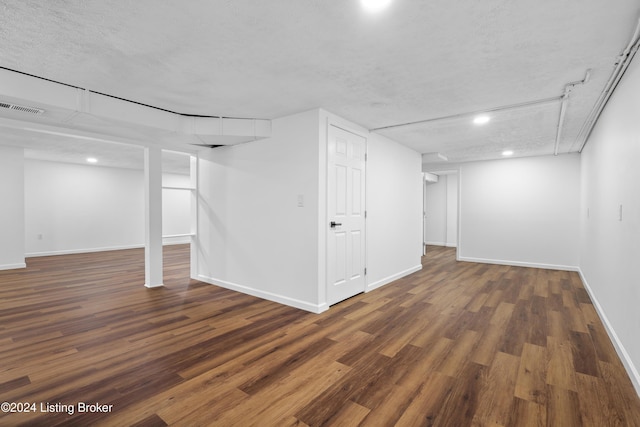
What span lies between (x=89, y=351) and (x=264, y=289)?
1.97m

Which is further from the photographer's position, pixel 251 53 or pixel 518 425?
pixel 251 53

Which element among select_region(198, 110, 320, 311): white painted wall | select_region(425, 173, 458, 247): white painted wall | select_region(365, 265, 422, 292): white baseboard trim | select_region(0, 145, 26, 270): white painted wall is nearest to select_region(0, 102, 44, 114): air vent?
select_region(198, 110, 320, 311): white painted wall

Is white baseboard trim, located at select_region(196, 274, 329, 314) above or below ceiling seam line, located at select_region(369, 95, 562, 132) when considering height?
below

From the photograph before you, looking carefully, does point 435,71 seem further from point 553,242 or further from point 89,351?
point 553,242

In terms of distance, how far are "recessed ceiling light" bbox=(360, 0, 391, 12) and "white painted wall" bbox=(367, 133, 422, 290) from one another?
9.00 feet

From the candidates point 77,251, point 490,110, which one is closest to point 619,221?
point 490,110

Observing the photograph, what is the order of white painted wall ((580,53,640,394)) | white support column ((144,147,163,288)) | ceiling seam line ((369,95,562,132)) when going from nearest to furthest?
1. white painted wall ((580,53,640,394))
2. ceiling seam line ((369,95,562,132))
3. white support column ((144,147,163,288))

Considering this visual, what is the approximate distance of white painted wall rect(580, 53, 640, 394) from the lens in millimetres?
2170

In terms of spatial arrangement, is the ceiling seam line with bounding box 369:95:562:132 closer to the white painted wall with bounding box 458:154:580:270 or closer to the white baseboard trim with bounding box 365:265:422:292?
the white baseboard trim with bounding box 365:265:422:292

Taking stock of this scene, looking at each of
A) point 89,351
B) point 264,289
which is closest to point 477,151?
point 264,289

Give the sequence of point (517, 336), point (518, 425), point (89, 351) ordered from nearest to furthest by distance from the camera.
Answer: point (518, 425) < point (89, 351) < point (517, 336)

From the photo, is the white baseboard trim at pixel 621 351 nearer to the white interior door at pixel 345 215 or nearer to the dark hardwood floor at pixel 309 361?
the dark hardwood floor at pixel 309 361

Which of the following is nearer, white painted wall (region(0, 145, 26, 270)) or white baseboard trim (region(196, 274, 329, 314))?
white baseboard trim (region(196, 274, 329, 314))

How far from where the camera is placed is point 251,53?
233 centimetres
